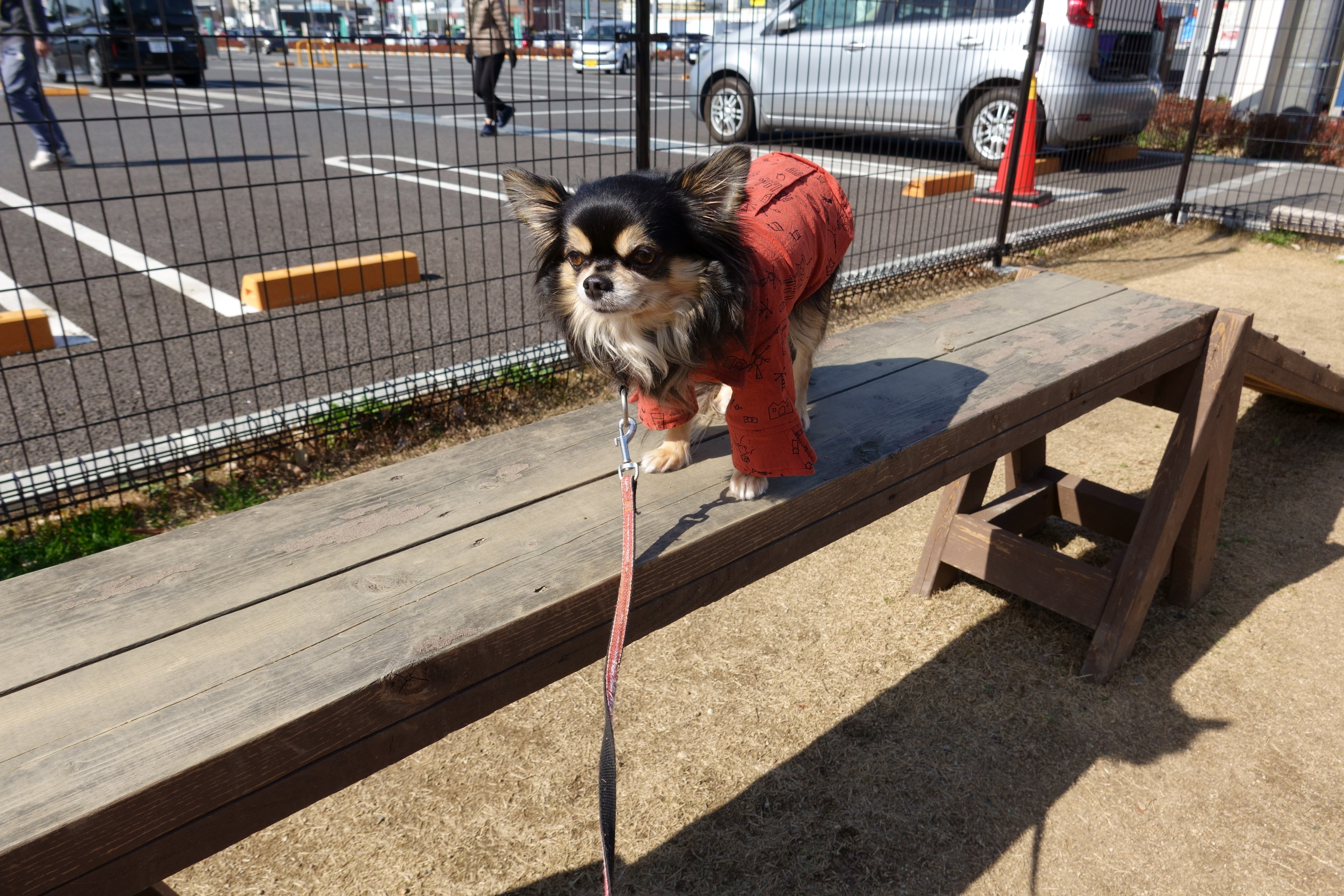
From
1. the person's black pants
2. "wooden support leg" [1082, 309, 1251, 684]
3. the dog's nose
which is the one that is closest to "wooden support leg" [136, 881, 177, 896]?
the dog's nose

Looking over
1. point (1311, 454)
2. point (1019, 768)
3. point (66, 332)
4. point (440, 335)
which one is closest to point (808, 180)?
point (1019, 768)

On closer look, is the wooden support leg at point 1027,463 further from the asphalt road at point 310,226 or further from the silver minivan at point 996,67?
the silver minivan at point 996,67

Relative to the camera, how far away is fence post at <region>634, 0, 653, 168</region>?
405cm

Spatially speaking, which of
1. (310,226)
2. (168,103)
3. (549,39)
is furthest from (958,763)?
(168,103)

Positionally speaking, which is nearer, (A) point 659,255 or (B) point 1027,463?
(A) point 659,255

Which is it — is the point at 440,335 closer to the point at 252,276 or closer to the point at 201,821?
the point at 252,276

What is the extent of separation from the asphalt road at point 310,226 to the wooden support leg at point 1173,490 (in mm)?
2109

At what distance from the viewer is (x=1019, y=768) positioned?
239 centimetres

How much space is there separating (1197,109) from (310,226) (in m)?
7.73

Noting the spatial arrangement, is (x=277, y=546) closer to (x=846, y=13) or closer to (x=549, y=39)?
(x=549, y=39)

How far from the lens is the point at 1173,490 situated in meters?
2.81

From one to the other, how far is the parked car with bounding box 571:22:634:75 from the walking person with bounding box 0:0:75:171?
7.44 ft

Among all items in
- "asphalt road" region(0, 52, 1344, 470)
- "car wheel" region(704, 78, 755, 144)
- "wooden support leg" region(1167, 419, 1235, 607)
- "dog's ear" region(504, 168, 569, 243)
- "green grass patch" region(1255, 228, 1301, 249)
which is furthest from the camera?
"car wheel" region(704, 78, 755, 144)

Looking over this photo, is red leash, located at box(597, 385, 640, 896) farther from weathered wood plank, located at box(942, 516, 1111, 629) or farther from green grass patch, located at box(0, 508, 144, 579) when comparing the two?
green grass patch, located at box(0, 508, 144, 579)
